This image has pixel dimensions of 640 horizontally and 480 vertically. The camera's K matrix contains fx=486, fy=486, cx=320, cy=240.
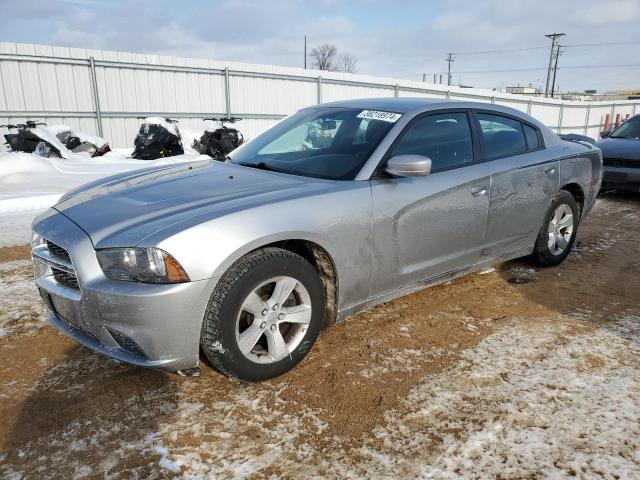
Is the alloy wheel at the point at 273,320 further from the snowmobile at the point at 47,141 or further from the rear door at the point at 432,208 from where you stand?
the snowmobile at the point at 47,141

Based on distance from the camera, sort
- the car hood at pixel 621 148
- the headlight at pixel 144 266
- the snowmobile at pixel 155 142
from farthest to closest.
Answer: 1. the snowmobile at pixel 155 142
2. the car hood at pixel 621 148
3. the headlight at pixel 144 266

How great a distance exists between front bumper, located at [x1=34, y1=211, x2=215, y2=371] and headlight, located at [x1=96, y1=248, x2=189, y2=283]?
3 cm

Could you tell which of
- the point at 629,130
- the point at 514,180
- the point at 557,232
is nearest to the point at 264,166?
the point at 514,180

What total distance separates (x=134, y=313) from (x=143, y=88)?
11.6 meters

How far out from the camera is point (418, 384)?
2.70 meters

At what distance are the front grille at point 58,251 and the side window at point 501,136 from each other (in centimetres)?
305

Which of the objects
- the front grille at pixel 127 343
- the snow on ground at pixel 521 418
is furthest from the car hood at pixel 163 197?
the snow on ground at pixel 521 418

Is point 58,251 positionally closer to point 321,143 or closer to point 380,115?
point 321,143

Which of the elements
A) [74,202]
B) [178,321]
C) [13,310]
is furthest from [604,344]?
[13,310]

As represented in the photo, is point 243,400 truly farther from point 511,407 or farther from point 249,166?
point 249,166

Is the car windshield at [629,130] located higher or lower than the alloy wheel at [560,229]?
higher

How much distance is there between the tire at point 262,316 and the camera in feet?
8.00

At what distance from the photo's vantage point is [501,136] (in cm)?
408

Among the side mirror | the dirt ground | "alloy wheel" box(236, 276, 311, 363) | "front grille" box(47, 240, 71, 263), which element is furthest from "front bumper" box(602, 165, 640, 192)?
"front grille" box(47, 240, 71, 263)
